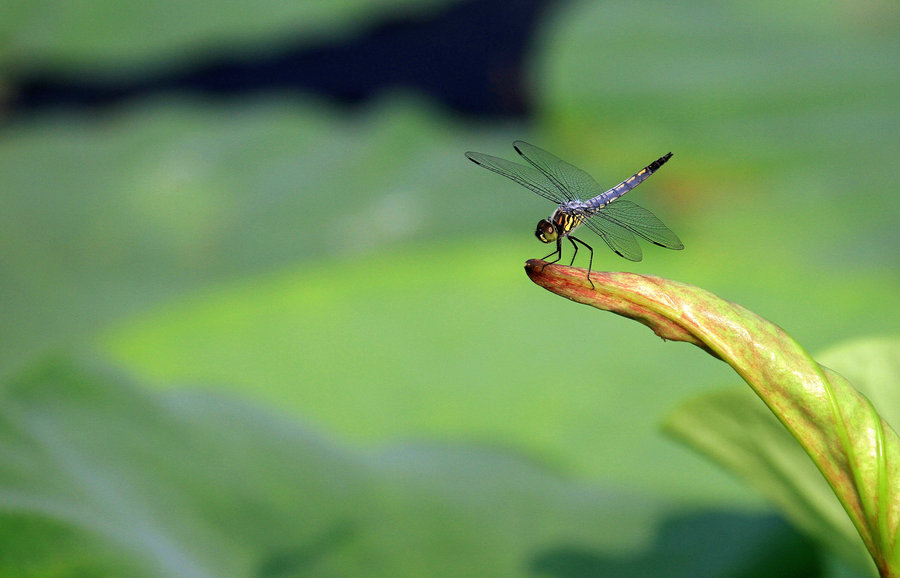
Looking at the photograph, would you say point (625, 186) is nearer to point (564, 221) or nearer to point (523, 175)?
point (523, 175)

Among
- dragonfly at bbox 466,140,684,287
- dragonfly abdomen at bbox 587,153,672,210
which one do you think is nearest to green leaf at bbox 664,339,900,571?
dragonfly at bbox 466,140,684,287

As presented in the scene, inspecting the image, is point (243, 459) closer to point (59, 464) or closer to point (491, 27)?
point (59, 464)

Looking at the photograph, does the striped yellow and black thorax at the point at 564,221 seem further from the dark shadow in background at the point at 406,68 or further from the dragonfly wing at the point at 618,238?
the dark shadow in background at the point at 406,68

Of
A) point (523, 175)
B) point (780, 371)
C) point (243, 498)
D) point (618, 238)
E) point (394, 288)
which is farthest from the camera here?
point (394, 288)

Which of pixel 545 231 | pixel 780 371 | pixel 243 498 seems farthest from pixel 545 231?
pixel 780 371

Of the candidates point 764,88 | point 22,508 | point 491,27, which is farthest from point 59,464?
point 491,27

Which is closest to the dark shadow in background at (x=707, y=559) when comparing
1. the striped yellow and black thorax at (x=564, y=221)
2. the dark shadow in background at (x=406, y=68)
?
the striped yellow and black thorax at (x=564, y=221)
